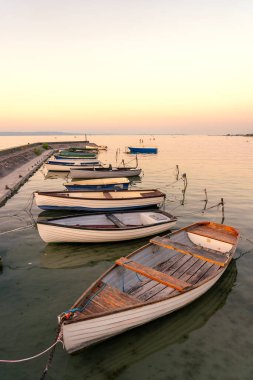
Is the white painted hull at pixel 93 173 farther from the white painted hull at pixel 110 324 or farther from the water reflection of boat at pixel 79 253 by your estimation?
the white painted hull at pixel 110 324

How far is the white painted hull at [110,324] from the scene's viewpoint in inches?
294

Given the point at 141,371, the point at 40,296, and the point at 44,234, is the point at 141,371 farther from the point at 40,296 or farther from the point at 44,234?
the point at 44,234

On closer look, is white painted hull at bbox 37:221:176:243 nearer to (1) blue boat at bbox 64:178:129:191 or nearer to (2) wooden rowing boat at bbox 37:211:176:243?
(2) wooden rowing boat at bbox 37:211:176:243

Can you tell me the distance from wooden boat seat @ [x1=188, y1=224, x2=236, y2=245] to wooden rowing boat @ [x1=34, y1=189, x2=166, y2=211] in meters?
8.38

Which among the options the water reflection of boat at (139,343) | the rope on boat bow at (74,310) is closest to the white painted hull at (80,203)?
the water reflection of boat at (139,343)

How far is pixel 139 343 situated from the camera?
8680 millimetres

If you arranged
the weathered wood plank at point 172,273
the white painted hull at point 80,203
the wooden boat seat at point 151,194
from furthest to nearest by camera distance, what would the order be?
the wooden boat seat at point 151,194, the white painted hull at point 80,203, the weathered wood plank at point 172,273

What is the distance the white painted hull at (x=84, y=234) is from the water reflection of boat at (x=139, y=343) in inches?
243

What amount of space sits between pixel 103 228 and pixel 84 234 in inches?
47.4

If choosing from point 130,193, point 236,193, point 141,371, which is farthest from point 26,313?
point 236,193

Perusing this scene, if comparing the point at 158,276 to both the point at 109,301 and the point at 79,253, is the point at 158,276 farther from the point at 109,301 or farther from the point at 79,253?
the point at 79,253

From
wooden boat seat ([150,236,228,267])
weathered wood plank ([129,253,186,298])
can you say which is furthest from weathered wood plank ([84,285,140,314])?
wooden boat seat ([150,236,228,267])

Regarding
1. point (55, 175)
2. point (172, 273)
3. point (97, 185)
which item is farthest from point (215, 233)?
point (55, 175)

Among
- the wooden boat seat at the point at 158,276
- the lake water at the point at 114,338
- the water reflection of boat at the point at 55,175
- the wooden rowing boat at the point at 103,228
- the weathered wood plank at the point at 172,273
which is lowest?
the lake water at the point at 114,338
